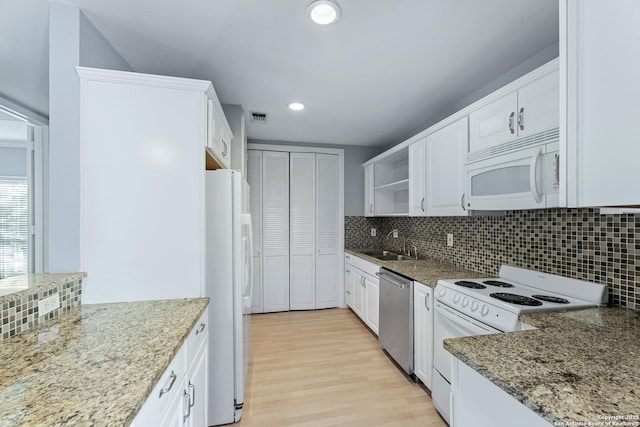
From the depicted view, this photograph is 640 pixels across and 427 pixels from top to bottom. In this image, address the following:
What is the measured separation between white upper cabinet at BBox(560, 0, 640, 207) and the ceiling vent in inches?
97.2

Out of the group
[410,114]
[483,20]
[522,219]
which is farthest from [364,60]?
[522,219]

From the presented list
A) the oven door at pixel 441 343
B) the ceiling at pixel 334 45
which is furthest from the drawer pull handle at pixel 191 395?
the ceiling at pixel 334 45

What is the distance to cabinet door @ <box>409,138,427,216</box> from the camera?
259 cm

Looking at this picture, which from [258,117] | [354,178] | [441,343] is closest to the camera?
[441,343]

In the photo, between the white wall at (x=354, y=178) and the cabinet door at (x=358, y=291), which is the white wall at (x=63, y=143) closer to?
the cabinet door at (x=358, y=291)

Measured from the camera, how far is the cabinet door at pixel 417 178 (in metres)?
2.59

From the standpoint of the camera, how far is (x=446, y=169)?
7.43ft

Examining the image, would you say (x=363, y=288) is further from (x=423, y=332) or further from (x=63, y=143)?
(x=63, y=143)

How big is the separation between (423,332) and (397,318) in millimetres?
325

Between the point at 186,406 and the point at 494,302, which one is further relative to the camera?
the point at 494,302

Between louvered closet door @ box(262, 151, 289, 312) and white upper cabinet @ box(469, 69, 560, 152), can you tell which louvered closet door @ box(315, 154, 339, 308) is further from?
white upper cabinet @ box(469, 69, 560, 152)

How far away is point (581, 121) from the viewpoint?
823 mm

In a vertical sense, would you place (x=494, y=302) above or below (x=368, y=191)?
below

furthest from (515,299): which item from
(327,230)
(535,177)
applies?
(327,230)
